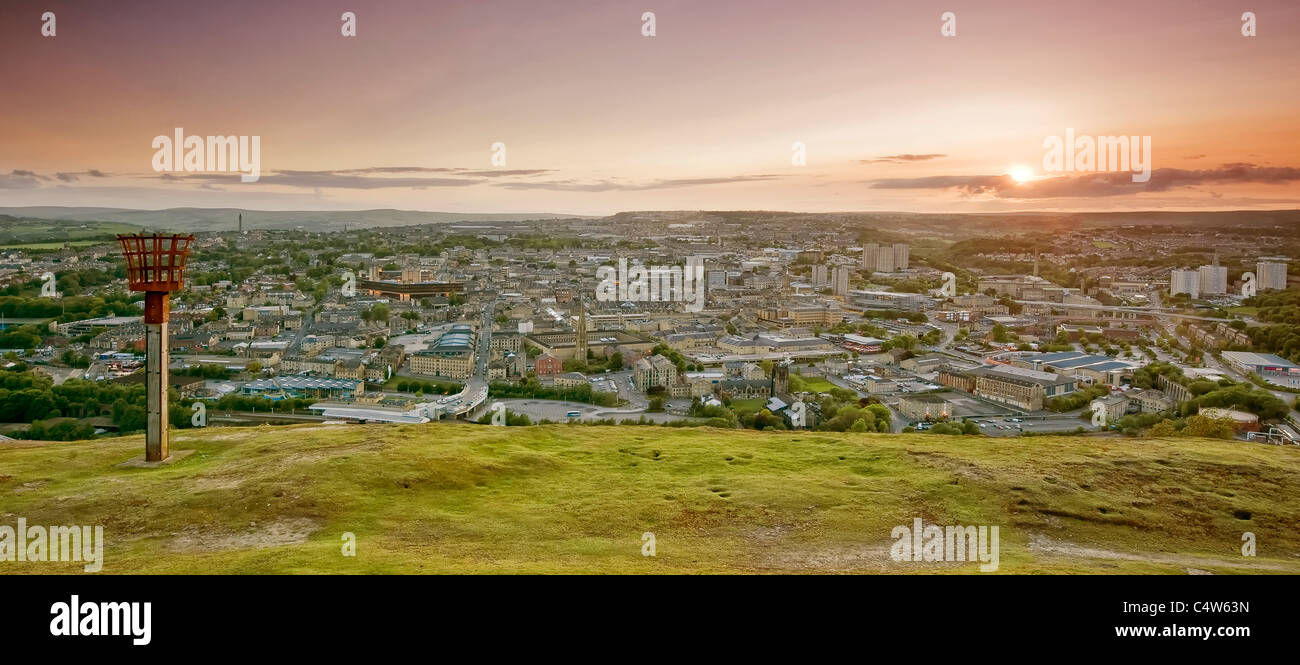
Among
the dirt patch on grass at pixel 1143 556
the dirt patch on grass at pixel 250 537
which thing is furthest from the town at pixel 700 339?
the dirt patch on grass at pixel 250 537

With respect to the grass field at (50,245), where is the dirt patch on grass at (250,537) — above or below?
below

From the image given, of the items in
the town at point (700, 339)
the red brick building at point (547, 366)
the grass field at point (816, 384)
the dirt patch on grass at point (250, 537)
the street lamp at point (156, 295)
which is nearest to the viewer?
the dirt patch on grass at point (250, 537)

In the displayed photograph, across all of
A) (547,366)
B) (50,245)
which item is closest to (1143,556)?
(547,366)

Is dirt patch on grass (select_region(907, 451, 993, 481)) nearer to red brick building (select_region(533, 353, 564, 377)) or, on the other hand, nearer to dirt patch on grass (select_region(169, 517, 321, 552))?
dirt patch on grass (select_region(169, 517, 321, 552))

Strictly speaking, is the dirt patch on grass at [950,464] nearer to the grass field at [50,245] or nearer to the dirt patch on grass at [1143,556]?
the dirt patch on grass at [1143,556]

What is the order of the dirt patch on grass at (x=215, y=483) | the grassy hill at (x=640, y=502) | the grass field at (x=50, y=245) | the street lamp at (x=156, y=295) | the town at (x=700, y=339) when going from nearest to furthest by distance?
the grassy hill at (x=640, y=502) < the dirt patch on grass at (x=215, y=483) < the street lamp at (x=156, y=295) < the town at (x=700, y=339) < the grass field at (x=50, y=245)
